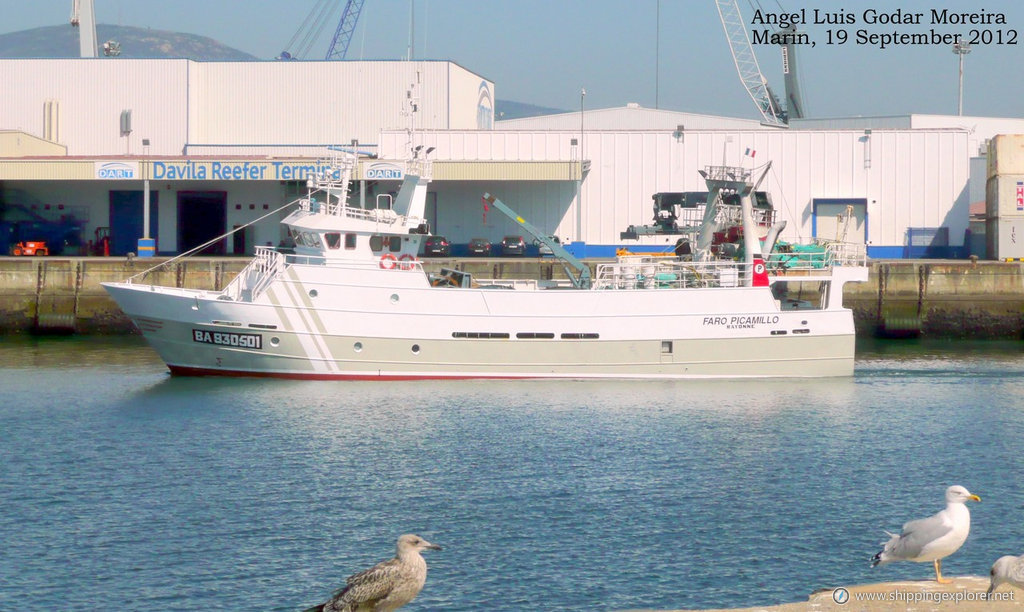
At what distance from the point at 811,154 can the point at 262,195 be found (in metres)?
24.7

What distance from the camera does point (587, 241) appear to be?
49719 mm

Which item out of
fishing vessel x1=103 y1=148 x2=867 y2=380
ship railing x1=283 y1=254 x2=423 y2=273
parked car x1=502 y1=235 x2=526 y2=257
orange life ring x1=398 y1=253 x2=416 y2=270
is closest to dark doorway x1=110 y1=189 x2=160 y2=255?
parked car x1=502 y1=235 x2=526 y2=257

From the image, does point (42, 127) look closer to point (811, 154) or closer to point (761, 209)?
point (811, 154)

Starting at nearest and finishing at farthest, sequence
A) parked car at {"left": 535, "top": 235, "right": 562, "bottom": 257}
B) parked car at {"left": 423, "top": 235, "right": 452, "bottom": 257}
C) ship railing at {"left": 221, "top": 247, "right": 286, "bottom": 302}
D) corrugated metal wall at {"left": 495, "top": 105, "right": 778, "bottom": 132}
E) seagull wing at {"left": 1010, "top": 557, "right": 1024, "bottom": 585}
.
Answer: seagull wing at {"left": 1010, "top": 557, "right": 1024, "bottom": 585}
ship railing at {"left": 221, "top": 247, "right": 286, "bottom": 302}
parked car at {"left": 535, "top": 235, "right": 562, "bottom": 257}
parked car at {"left": 423, "top": 235, "right": 452, "bottom": 257}
corrugated metal wall at {"left": 495, "top": 105, "right": 778, "bottom": 132}

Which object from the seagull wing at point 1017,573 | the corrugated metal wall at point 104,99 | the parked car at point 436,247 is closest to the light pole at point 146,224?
the corrugated metal wall at point 104,99

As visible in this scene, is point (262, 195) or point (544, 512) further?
point (262, 195)

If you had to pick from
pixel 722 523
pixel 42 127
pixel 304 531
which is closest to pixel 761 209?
pixel 722 523

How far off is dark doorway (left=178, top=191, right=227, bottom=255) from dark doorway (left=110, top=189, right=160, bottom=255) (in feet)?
3.66

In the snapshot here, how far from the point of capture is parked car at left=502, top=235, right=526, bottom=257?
48438mm

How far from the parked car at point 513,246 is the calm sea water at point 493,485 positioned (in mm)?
21879

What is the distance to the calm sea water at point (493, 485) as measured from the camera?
1355 centimetres

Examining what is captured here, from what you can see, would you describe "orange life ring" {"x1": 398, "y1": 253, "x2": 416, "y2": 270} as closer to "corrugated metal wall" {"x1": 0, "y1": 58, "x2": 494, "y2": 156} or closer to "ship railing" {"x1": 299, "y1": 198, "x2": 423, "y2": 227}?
"ship railing" {"x1": 299, "y1": 198, "x2": 423, "y2": 227}

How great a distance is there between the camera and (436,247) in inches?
1874

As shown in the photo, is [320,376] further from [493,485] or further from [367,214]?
[493,485]
